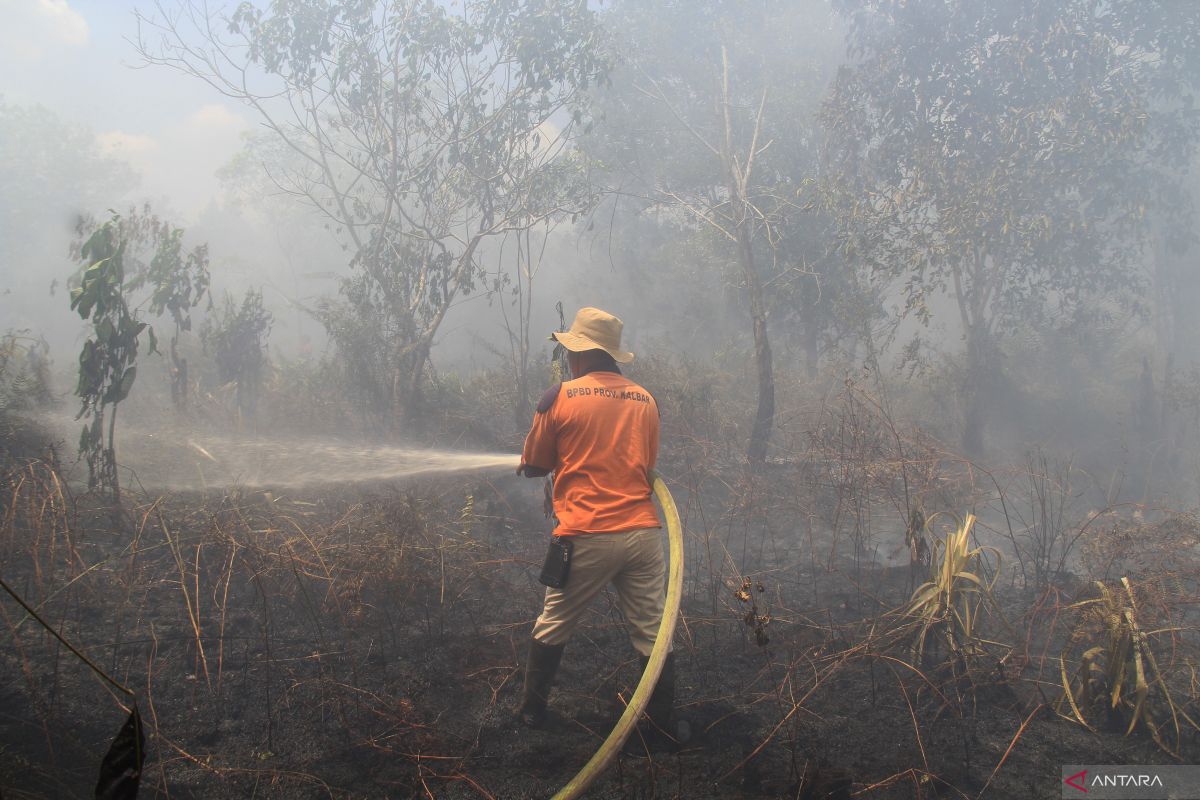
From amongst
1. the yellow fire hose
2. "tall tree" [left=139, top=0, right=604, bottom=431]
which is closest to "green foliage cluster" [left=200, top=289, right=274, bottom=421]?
"tall tree" [left=139, top=0, right=604, bottom=431]

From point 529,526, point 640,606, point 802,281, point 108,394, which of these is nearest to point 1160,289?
point 802,281

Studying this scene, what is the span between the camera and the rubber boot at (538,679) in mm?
3402

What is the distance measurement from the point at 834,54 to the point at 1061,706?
16179 mm

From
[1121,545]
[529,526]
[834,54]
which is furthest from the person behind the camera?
[834,54]

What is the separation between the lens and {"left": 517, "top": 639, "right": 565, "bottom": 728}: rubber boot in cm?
340

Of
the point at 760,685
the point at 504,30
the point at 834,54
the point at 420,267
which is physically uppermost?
the point at 834,54

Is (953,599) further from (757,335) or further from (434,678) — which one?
(757,335)

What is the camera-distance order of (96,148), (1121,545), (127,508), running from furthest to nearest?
(96,148)
(127,508)
(1121,545)

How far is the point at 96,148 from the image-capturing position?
31281 mm

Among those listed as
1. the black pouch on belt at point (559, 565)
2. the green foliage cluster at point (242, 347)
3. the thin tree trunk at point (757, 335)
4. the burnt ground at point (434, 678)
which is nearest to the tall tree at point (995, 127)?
the thin tree trunk at point (757, 335)

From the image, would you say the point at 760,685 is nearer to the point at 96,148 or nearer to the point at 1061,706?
the point at 1061,706

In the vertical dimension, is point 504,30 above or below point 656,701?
above

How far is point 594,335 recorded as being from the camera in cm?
359

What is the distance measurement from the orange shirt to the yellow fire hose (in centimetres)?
12
